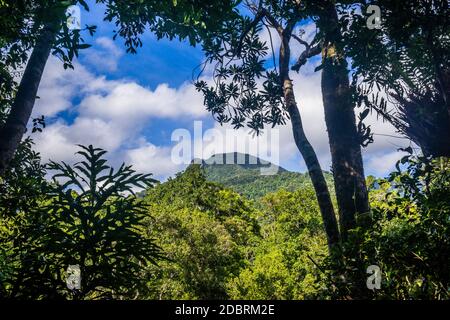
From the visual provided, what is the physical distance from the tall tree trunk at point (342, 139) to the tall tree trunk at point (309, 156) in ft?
0.56

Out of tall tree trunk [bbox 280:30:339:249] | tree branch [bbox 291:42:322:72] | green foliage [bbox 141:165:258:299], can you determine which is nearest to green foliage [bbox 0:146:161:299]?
tall tree trunk [bbox 280:30:339:249]

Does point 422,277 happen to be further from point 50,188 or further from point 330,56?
point 50,188

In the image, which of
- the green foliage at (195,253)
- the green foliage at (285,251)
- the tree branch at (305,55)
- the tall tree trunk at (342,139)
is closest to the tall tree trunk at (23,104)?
the tall tree trunk at (342,139)

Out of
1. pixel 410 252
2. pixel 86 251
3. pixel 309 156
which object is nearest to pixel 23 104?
pixel 86 251

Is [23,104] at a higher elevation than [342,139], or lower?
higher

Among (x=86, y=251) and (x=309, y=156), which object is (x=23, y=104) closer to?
(x=86, y=251)

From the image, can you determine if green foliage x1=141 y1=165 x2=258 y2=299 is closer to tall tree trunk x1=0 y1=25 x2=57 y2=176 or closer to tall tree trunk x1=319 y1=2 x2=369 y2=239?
tall tree trunk x1=0 y1=25 x2=57 y2=176

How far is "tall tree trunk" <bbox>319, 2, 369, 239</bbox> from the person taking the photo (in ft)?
15.7

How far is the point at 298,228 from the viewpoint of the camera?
99.9ft

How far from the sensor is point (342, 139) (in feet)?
16.8

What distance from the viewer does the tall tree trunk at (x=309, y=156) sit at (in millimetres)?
4867

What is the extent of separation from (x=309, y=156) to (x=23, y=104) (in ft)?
15.7
